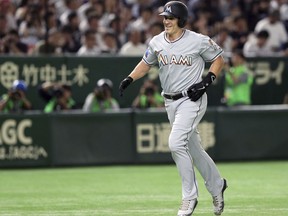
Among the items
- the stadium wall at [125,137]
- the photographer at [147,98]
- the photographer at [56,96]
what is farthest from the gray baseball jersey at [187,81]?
the photographer at [147,98]

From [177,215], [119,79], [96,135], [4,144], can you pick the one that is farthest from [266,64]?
[177,215]

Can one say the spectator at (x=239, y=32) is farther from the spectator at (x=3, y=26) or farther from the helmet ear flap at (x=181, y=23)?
the helmet ear flap at (x=181, y=23)

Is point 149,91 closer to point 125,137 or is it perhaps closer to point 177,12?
point 125,137

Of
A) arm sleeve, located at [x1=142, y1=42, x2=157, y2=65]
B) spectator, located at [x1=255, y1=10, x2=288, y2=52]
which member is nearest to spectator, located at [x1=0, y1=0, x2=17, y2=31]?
spectator, located at [x1=255, y1=10, x2=288, y2=52]

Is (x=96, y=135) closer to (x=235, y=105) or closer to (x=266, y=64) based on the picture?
(x=235, y=105)

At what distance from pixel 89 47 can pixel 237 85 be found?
325 cm

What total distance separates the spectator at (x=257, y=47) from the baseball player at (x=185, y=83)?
10710mm

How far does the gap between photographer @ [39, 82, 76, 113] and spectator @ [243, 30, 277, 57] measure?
440cm

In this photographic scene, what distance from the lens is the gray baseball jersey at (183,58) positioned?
9.62 m

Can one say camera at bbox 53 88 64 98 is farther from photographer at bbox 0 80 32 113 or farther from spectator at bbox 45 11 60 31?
spectator at bbox 45 11 60 31

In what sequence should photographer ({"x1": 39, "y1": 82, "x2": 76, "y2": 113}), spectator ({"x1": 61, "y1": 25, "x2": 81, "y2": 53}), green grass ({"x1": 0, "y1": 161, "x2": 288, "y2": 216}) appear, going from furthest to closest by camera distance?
1. spectator ({"x1": 61, "y1": 25, "x2": 81, "y2": 53})
2. photographer ({"x1": 39, "y1": 82, "x2": 76, "y2": 113})
3. green grass ({"x1": 0, "y1": 161, "x2": 288, "y2": 216})

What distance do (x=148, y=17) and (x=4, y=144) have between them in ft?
18.1

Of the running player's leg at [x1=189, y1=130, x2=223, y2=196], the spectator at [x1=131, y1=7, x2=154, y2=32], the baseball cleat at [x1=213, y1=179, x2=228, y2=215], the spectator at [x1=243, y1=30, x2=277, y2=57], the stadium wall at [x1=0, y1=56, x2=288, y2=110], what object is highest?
the spectator at [x1=131, y1=7, x2=154, y2=32]

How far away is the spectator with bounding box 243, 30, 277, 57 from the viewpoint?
67.0 ft
